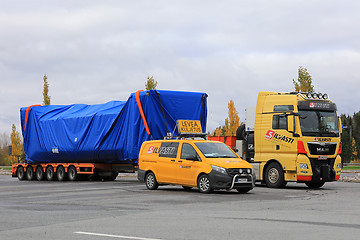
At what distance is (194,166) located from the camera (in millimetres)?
19000

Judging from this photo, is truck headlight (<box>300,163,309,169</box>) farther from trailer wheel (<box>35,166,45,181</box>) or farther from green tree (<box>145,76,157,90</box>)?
green tree (<box>145,76,157,90</box>)

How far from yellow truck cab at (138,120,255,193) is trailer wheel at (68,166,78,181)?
30.1 feet

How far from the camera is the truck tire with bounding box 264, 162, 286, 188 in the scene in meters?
21.7

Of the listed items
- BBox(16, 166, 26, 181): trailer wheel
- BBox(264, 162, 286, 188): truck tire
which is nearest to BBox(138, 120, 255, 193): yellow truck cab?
BBox(264, 162, 286, 188): truck tire

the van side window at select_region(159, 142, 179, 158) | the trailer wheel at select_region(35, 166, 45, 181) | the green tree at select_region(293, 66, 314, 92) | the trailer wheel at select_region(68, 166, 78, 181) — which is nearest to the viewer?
the van side window at select_region(159, 142, 179, 158)

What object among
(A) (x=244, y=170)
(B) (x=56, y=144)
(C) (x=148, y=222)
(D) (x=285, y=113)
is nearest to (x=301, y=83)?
(B) (x=56, y=144)

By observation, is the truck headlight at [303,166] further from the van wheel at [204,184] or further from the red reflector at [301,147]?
the van wheel at [204,184]

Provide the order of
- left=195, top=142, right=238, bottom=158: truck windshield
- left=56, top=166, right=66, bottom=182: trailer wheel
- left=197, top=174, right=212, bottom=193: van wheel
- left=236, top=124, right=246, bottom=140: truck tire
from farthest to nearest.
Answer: left=56, top=166, right=66, bottom=182: trailer wheel < left=236, top=124, right=246, bottom=140: truck tire < left=195, top=142, right=238, bottom=158: truck windshield < left=197, top=174, right=212, bottom=193: van wheel

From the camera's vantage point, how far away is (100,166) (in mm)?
28844

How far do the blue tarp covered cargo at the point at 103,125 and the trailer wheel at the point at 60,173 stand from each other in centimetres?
55

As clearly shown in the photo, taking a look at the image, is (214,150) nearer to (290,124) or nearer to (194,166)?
(194,166)

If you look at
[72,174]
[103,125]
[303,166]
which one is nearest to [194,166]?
[303,166]

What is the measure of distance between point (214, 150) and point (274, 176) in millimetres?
3834

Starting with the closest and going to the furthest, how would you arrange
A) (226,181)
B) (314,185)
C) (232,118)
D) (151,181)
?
(226,181), (151,181), (314,185), (232,118)
